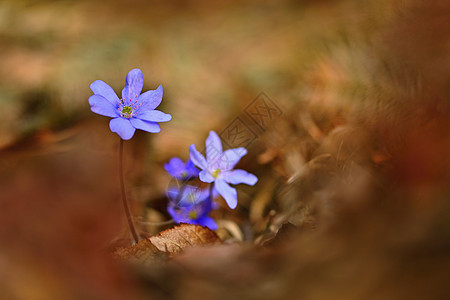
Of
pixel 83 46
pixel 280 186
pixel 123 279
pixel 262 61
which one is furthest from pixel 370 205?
pixel 83 46

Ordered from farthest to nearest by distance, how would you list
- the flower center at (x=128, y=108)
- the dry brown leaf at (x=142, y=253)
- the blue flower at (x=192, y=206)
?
the blue flower at (x=192, y=206)
the flower center at (x=128, y=108)
the dry brown leaf at (x=142, y=253)

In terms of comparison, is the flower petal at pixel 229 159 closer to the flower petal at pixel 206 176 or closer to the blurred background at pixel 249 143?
the flower petal at pixel 206 176

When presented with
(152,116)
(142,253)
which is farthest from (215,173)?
(142,253)

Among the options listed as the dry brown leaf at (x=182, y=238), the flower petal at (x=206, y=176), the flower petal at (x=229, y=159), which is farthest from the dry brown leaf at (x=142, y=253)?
the flower petal at (x=229, y=159)

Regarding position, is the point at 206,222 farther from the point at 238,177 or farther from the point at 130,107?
the point at 130,107

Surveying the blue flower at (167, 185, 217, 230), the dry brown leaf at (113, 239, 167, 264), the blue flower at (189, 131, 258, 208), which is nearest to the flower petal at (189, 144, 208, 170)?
the blue flower at (189, 131, 258, 208)

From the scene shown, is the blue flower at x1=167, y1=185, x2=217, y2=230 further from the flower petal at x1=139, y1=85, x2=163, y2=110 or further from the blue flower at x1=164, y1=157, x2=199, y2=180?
the flower petal at x1=139, y1=85, x2=163, y2=110
